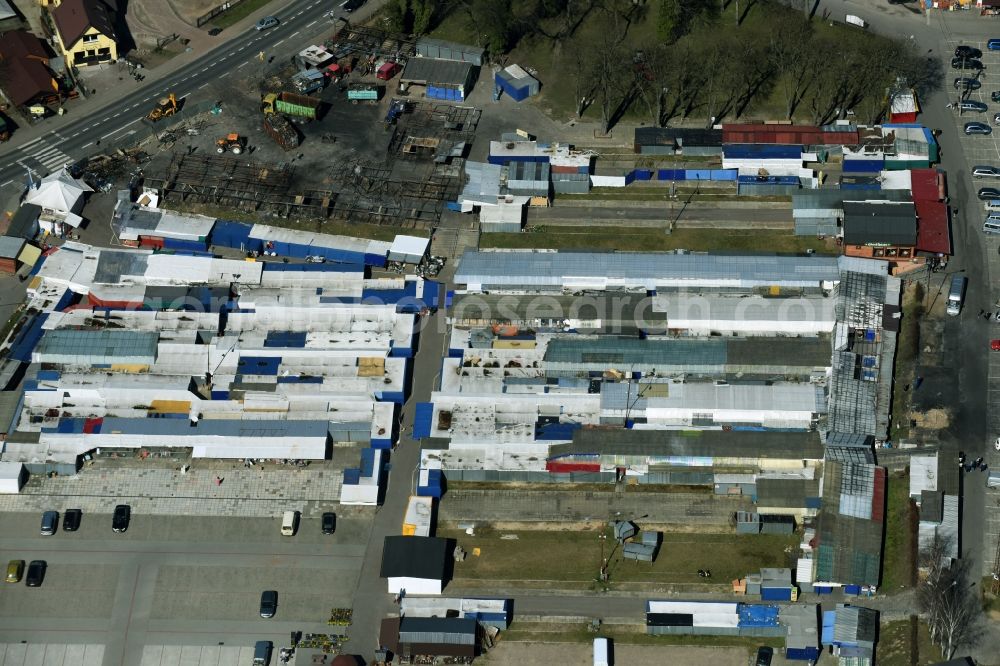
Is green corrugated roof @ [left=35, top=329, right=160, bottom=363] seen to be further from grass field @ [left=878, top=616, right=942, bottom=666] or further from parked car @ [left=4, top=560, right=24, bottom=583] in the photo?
grass field @ [left=878, top=616, right=942, bottom=666]

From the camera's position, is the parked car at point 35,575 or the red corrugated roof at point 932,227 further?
the red corrugated roof at point 932,227

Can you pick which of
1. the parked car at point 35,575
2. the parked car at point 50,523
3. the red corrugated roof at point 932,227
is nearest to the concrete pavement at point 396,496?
the parked car at point 35,575

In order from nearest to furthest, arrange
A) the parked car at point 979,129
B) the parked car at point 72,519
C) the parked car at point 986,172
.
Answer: the parked car at point 72,519 < the parked car at point 986,172 < the parked car at point 979,129

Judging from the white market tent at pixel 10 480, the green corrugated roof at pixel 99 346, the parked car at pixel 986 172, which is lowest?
the white market tent at pixel 10 480

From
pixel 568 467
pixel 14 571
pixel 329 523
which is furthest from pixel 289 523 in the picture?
pixel 568 467

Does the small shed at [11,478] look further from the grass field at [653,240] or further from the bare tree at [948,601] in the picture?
the bare tree at [948,601]

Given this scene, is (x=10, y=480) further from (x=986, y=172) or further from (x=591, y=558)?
(x=986, y=172)

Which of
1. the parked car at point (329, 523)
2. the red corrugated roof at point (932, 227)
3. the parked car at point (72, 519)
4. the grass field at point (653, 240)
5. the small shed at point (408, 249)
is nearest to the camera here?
the parked car at point (329, 523)
